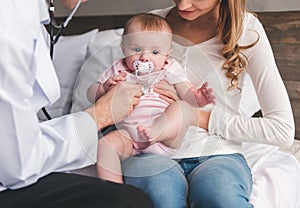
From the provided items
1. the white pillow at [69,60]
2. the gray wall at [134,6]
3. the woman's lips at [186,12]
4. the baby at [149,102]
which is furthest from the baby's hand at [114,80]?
the gray wall at [134,6]

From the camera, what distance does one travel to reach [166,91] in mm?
1174

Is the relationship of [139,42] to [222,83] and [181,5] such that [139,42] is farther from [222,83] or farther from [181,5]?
[222,83]

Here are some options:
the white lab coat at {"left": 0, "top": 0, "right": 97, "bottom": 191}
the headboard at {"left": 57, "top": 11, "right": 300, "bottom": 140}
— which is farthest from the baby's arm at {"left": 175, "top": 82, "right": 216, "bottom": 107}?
the headboard at {"left": 57, "top": 11, "right": 300, "bottom": 140}

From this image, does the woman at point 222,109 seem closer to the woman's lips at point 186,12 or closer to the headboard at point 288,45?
the woman's lips at point 186,12

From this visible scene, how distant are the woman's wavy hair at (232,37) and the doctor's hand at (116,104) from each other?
276 millimetres

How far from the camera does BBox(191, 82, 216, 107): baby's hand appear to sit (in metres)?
1.17

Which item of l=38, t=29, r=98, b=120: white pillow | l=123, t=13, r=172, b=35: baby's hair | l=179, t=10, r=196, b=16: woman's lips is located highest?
l=123, t=13, r=172, b=35: baby's hair

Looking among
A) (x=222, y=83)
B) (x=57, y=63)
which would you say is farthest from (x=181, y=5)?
(x=57, y=63)

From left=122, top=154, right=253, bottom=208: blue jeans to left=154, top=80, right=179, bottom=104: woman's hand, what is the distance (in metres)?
0.15

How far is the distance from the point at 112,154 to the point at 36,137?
0.84ft

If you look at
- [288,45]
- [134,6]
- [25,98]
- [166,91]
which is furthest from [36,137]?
[134,6]

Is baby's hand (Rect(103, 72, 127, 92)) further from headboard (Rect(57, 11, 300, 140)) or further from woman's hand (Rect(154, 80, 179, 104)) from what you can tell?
headboard (Rect(57, 11, 300, 140))

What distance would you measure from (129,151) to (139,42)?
0.27m

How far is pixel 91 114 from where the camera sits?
3.78 ft
